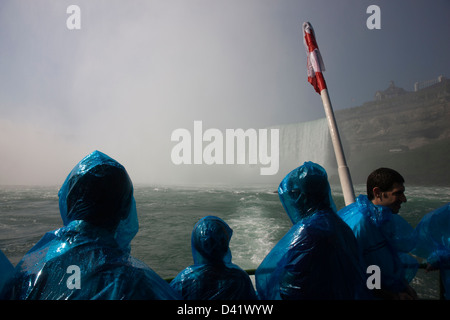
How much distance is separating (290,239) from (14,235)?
17.6 meters

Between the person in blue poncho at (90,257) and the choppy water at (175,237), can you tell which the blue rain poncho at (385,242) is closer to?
the person in blue poncho at (90,257)

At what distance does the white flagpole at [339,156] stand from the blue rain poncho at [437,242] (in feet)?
3.68

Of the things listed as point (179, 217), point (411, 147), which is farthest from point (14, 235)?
point (411, 147)

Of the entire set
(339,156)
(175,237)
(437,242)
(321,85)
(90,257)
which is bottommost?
(175,237)

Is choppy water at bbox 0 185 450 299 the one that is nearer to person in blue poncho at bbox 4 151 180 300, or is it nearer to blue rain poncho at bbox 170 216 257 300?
blue rain poncho at bbox 170 216 257 300

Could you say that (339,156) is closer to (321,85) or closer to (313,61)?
(321,85)

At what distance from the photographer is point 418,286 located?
6070 millimetres

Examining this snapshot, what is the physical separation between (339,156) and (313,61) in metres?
1.86

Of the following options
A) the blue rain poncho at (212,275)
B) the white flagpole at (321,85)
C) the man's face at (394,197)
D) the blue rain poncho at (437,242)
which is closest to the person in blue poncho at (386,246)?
the man's face at (394,197)

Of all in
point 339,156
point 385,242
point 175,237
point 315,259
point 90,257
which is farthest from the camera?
point 175,237

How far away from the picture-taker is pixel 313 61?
4301 mm

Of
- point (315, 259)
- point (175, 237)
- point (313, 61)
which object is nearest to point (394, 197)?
point (315, 259)

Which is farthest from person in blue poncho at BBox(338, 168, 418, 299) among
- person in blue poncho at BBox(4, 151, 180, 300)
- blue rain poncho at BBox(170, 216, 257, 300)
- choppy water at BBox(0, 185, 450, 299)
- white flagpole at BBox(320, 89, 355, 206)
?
choppy water at BBox(0, 185, 450, 299)

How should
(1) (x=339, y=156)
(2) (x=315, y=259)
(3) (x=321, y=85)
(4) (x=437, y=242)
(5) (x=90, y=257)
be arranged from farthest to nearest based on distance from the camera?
(3) (x=321, y=85), (1) (x=339, y=156), (4) (x=437, y=242), (2) (x=315, y=259), (5) (x=90, y=257)
